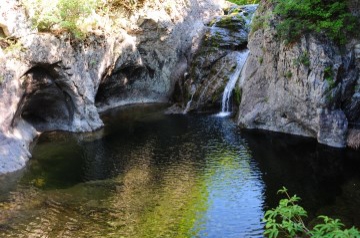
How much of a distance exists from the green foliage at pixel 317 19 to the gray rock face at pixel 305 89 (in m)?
0.47

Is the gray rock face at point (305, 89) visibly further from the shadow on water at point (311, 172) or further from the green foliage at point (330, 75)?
the shadow on water at point (311, 172)

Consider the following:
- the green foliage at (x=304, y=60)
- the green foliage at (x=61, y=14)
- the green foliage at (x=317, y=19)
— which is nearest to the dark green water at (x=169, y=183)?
the green foliage at (x=304, y=60)

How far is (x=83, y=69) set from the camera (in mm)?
23703

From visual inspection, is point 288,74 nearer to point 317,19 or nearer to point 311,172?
point 317,19

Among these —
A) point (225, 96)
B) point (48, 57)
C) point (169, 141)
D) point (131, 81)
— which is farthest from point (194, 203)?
point (131, 81)

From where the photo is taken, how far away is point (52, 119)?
78.7 ft

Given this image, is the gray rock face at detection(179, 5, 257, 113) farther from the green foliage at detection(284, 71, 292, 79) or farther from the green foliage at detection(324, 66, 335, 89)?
the green foliage at detection(324, 66, 335, 89)

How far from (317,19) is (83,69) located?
43.1 ft

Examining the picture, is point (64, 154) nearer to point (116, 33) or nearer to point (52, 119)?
point (52, 119)

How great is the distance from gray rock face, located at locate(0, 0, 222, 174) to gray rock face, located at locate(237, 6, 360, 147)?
9.20 metres

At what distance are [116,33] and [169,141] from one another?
980 centimetres

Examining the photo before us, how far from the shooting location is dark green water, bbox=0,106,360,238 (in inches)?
470

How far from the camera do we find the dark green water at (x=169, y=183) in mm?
11930

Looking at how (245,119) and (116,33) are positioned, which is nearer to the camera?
(245,119)
